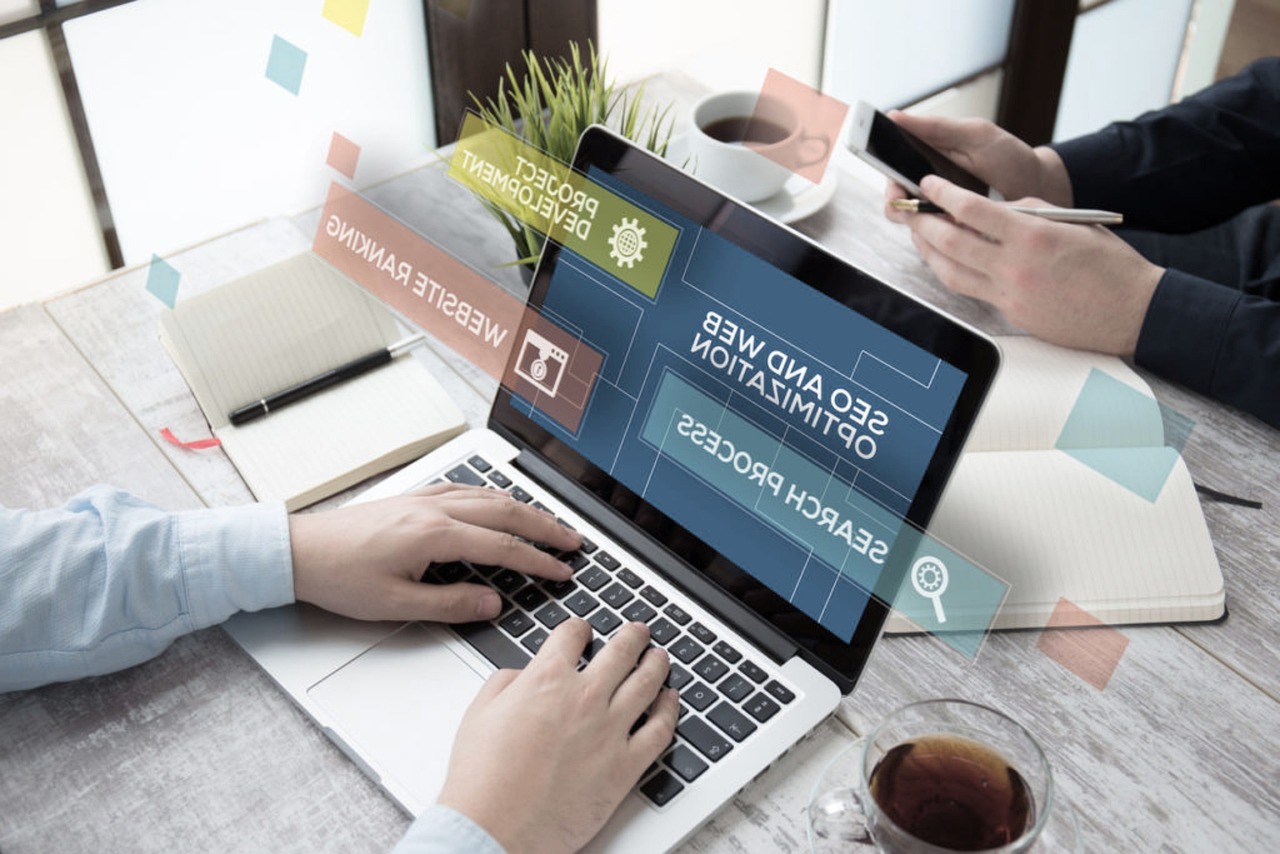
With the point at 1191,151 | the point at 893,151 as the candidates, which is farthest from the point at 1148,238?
the point at 893,151

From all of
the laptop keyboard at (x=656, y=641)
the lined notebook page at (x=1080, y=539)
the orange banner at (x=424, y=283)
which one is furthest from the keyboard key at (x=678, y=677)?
the orange banner at (x=424, y=283)

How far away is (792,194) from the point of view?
48.2 inches

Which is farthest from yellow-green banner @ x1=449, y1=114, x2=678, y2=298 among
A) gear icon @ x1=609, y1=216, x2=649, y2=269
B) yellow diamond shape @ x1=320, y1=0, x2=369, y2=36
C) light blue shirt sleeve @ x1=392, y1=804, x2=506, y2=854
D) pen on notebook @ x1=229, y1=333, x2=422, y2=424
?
yellow diamond shape @ x1=320, y1=0, x2=369, y2=36

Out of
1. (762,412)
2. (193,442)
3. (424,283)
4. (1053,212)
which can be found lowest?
(193,442)

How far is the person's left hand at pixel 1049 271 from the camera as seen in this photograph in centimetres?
104

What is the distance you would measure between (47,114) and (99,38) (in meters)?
0.10

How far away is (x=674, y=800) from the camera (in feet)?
2.35

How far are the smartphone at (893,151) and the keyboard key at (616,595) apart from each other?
456 mm

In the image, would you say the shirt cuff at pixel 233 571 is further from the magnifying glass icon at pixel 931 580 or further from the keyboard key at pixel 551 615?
the magnifying glass icon at pixel 931 580

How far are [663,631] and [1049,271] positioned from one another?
1.61 feet

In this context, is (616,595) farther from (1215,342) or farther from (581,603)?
(1215,342)

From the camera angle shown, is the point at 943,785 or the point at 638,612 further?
the point at 638,612

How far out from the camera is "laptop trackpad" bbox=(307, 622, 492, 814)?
740 millimetres

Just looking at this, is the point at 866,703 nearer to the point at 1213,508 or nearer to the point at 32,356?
the point at 1213,508
